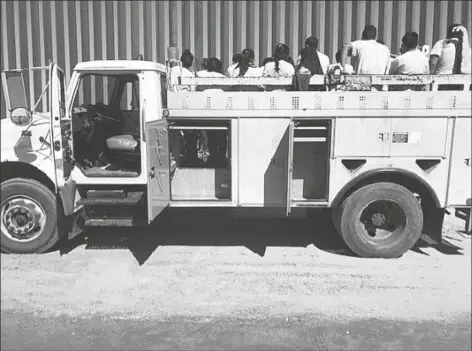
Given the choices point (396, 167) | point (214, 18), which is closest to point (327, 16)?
point (214, 18)

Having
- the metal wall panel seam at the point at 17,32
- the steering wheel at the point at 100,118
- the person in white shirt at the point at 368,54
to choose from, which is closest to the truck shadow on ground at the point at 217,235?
the steering wheel at the point at 100,118

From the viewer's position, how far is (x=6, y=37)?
358 inches

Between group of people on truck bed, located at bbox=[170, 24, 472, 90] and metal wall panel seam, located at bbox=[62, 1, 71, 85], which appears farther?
metal wall panel seam, located at bbox=[62, 1, 71, 85]

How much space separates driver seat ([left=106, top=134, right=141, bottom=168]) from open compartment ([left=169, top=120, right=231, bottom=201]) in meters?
0.45

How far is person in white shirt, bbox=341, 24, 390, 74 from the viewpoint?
6.25 m

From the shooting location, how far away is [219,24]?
30.2ft

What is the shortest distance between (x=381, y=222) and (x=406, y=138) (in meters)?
1.03

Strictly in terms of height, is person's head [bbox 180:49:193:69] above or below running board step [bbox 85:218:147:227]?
above

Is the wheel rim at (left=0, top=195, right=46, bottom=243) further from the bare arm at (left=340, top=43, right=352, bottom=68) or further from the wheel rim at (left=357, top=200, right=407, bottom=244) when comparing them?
the bare arm at (left=340, top=43, right=352, bottom=68)

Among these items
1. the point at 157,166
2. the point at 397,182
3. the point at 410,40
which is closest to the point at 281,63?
the point at 410,40

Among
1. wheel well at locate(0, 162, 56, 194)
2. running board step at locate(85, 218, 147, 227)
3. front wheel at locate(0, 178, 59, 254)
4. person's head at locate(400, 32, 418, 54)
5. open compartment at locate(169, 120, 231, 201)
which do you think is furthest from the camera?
person's head at locate(400, 32, 418, 54)

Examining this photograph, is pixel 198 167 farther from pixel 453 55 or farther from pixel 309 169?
pixel 453 55

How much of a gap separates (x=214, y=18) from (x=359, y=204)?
540cm

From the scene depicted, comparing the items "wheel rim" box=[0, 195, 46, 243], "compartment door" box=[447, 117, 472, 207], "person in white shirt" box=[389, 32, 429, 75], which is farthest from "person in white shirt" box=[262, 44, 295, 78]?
"wheel rim" box=[0, 195, 46, 243]
